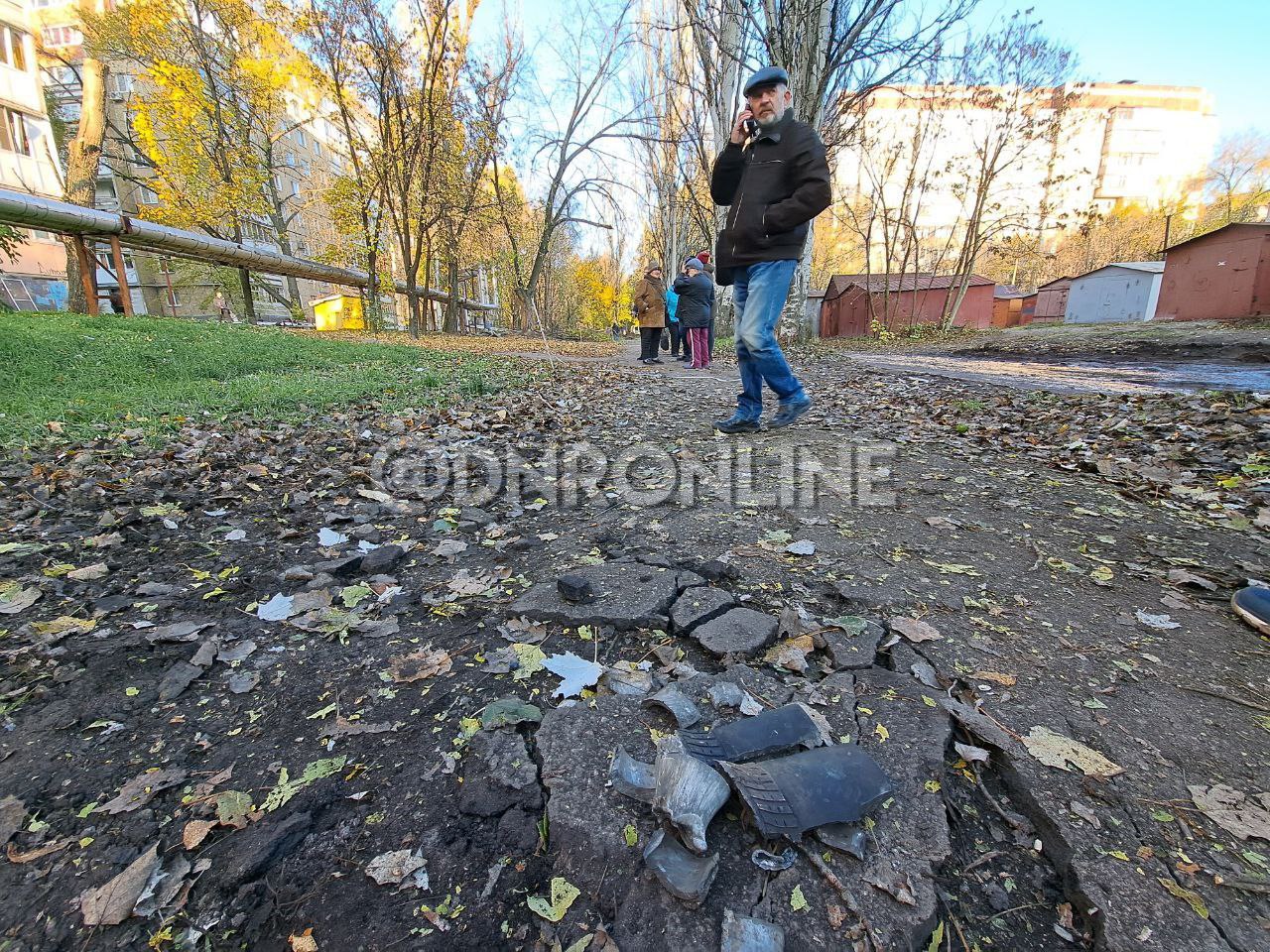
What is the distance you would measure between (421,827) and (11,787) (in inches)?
34.2

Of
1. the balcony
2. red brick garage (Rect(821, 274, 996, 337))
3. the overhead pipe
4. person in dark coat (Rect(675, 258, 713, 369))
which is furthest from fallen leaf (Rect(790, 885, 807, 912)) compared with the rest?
red brick garage (Rect(821, 274, 996, 337))

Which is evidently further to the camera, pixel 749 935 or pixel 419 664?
pixel 419 664

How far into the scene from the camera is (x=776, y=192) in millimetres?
3631

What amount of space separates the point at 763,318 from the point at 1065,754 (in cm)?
304

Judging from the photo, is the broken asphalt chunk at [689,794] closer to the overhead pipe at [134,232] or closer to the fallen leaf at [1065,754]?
the fallen leaf at [1065,754]

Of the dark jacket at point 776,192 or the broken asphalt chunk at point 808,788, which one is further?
the dark jacket at point 776,192

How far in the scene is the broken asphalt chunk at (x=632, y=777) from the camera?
1146 millimetres

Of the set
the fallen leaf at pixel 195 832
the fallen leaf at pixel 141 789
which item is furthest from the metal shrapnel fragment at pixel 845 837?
the fallen leaf at pixel 141 789

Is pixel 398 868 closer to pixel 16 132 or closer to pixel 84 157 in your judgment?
pixel 84 157

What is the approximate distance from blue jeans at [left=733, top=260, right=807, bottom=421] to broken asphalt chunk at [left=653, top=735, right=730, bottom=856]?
3041 mm

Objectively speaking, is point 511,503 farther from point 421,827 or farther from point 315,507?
point 421,827

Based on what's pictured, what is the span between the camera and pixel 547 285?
3369cm

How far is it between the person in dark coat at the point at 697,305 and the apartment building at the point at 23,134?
2723 cm

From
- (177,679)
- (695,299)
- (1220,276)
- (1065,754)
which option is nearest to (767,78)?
(1065,754)
